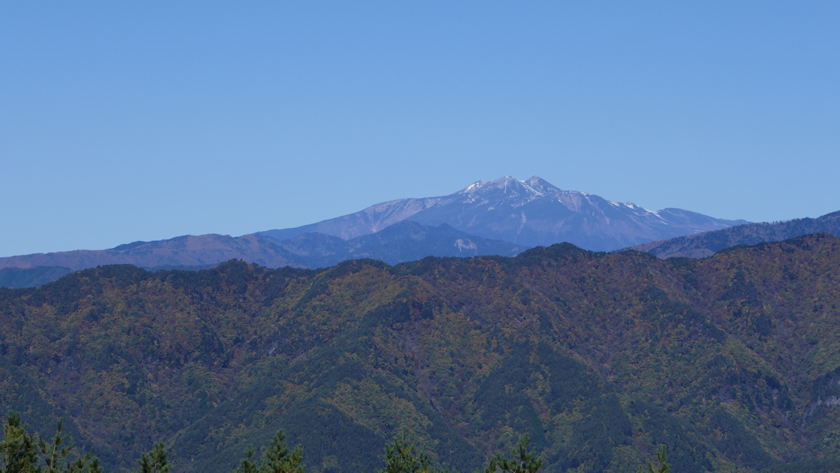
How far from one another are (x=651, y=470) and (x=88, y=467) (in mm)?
56695

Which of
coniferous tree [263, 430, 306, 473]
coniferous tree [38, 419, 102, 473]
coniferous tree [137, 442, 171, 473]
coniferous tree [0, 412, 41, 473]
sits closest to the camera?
coniferous tree [0, 412, 41, 473]

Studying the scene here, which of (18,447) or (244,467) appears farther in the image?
(244,467)

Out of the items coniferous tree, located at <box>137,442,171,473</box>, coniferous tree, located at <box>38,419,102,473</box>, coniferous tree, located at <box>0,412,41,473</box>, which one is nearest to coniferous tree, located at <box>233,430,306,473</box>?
coniferous tree, located at <box>137,442,171,473</box>

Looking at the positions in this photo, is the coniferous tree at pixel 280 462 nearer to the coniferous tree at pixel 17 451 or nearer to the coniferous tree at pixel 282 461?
the coniferous tree at pixel 282 461

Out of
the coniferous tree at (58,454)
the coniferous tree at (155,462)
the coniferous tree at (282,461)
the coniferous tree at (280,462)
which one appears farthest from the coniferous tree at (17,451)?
the coniferous tree at (282,461)

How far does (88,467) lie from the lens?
97.0 metres

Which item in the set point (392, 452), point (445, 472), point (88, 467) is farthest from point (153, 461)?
point (445, 472)

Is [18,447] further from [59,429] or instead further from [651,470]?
[651,470]

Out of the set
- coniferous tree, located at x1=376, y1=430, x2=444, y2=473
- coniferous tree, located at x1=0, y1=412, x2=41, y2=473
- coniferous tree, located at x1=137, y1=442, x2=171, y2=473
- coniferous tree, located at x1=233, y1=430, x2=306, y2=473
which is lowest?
coniferous tree, located at x1=376, y1=430, x2=444, y2=473

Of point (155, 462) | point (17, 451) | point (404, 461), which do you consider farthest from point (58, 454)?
point (404, 461)

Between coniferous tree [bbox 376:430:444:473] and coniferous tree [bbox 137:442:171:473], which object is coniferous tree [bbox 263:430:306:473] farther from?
coniferous tree [bbox 137:442:171:473]

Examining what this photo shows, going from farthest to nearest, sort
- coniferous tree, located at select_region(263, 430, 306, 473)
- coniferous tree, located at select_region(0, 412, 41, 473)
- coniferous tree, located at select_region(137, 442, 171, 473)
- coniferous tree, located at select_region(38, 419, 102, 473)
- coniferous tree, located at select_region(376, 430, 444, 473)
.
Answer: coniferous tree, located at select_region(376, 430, 444, 473) → coniferous tree, located at select_region(263, 430, 306, 473) → coniferous tree, located at select_region(137, 442, 171, 473) → coniferous tree, located at select_region(38, 419, 102, 473) → coniferous tree, located at select_region(0, 412, 41, 473)

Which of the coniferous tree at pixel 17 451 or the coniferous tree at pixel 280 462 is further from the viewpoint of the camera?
the coniferous tree at pixel 280 462

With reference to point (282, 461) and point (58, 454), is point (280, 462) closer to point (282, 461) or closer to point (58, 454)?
point (282, 461)
